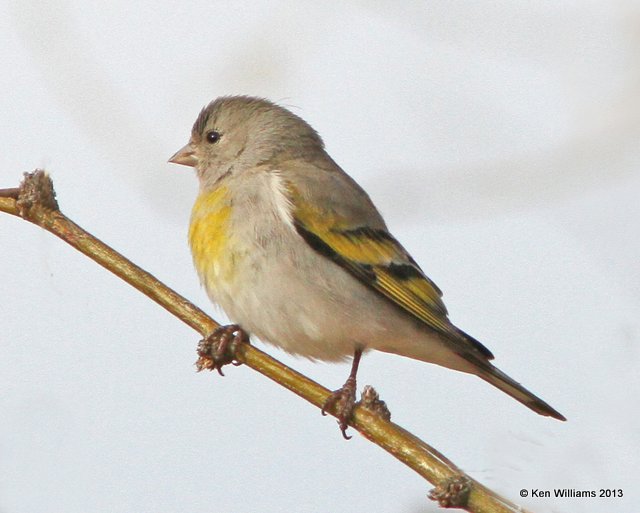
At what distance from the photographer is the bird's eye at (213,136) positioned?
6727mm

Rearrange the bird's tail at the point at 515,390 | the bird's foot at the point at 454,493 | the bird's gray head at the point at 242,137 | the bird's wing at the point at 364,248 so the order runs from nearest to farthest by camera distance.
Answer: the bird's foot at the point at 454,493 → the bird's tail at the point at 515,390 → the bird's wing at the point at 364,248 → the bird's gray head at the point at 242,137

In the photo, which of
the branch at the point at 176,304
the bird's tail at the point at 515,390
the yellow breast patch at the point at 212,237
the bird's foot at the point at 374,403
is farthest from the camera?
the yellow breast patch at the point at 212,237

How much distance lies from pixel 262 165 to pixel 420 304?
54.4 inches

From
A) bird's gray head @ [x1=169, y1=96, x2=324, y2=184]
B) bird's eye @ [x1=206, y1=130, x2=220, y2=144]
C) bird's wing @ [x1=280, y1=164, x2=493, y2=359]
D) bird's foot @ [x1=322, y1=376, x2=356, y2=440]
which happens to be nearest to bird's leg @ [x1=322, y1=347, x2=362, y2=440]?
bird's foot @ [x1=322, y1=376, x2=356, y2=440]

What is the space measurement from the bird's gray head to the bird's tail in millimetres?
1875

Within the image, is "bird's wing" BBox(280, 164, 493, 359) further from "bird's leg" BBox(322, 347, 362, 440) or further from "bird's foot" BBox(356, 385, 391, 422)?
"bird's foot" BBox(356, 385, 391, 422)

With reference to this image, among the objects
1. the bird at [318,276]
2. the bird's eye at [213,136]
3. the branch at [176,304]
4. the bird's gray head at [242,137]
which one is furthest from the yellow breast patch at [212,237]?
the branch at [176,304]

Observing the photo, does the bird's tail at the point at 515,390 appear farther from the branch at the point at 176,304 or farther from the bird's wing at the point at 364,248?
the branch at the point at 176,304

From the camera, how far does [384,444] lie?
12.2 ft

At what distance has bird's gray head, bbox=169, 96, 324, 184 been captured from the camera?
6488mm

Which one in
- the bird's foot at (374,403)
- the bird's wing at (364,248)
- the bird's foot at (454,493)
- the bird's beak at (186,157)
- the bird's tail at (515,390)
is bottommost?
the bird's foot at (454,493)

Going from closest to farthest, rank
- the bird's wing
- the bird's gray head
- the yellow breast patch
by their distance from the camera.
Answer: the yellow breast patch
the bird's wing
the bird's gray head

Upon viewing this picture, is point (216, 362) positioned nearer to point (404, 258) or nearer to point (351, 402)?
point (351, 402)

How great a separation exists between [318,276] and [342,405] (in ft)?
3.36
